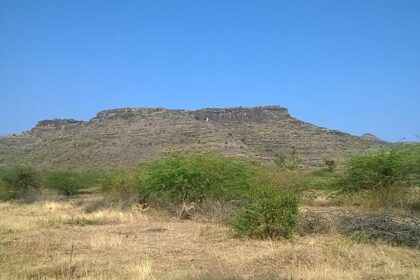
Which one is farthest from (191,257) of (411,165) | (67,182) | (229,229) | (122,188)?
(67,182)

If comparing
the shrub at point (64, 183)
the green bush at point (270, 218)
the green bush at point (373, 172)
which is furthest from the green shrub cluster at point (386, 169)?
the shrub at point (64, 183)

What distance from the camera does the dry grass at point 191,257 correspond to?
34.2ft

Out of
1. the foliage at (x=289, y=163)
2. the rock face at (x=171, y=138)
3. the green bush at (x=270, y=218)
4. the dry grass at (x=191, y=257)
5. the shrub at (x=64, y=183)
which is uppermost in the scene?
the rock face at (x=171, y=138)

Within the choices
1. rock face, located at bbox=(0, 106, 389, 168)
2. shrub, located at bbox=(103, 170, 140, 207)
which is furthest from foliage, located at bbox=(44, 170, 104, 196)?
rock face, located at bbox=(0, 106, 389, 168)

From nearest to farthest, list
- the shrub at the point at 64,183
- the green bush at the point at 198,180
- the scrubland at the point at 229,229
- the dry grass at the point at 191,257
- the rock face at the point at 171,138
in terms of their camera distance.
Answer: the dry grass at the point at 191,257 < the scrubland at the point at 229,229 < the green bush at the point at 198,180 < the shrub at the point at 64,183 < the rock face at the point at 171,138

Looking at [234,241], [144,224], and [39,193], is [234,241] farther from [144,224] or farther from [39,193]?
[39,193]

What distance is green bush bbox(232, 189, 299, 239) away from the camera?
632 inches

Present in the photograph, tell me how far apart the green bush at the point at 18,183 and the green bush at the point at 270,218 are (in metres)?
32.4

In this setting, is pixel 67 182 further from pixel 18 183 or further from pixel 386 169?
pixel 386 169

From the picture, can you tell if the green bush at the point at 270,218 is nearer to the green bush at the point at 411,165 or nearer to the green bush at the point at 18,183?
the green bush at the point at 411,165

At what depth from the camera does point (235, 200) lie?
82.8ft

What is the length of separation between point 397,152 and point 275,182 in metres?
6.49

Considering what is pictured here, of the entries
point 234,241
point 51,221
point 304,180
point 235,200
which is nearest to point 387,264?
point 234,241

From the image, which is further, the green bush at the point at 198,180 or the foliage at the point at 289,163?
the foliage at the point at 289,163
